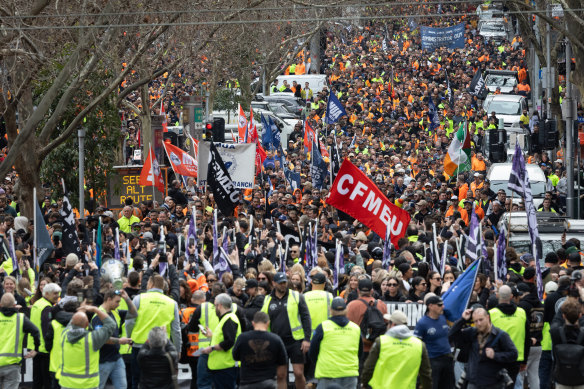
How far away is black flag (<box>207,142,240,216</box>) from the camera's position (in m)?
22.1

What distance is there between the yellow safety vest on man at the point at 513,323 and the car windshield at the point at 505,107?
→ 28625 mm

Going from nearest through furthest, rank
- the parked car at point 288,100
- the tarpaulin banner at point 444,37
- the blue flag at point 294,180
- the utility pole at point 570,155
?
the utility pole at point 570,155, the blue flag at point 294,180, the parked car at point 288,100, the tarpaulin banner at point 444,37

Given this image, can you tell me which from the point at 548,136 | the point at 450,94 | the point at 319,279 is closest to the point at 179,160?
the point at 548,136

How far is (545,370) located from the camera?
14.0m

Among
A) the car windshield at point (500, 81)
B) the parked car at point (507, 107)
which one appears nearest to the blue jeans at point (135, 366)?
the parked car at point (507, 107)

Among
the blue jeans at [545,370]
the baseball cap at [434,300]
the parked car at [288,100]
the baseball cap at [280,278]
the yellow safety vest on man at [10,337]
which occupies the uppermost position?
the parked car at [288,100]

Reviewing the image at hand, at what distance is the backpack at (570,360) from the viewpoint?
12.2m

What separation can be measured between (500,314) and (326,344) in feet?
6.21

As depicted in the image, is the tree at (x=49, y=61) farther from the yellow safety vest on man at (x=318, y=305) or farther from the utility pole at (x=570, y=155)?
the yellow safety vest on man at (x=318, y=305)

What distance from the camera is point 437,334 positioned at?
12.5 metres

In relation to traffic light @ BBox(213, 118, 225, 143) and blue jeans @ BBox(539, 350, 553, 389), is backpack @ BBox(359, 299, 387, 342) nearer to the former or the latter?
blue jeans @ BBox(539, 350, 553, 389)

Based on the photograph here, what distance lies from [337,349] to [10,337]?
345 centimetres

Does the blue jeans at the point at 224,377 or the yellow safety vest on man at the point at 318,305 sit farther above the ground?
the yellow safety vest on man at the point at 318,305

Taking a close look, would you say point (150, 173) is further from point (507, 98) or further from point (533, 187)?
point (507, 98)
